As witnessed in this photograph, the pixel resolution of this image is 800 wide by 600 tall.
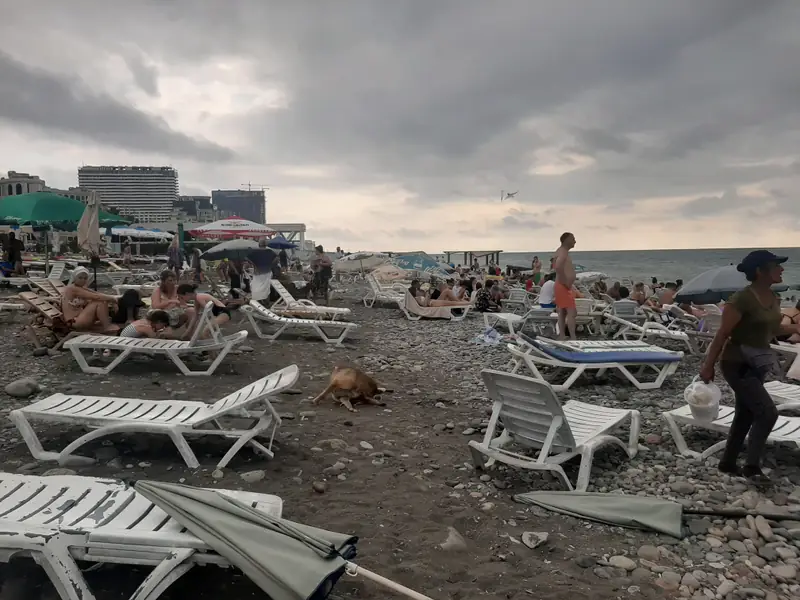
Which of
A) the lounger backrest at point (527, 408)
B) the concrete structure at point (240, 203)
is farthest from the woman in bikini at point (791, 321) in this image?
the concrete structure at point (240, 203)

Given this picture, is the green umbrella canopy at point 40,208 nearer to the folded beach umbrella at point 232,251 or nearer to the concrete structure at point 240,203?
the folded beach umbrella at point 232,251

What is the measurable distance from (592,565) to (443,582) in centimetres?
80

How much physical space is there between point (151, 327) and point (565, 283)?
5757 mm

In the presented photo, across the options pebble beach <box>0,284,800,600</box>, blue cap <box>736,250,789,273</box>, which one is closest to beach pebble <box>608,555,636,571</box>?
pebble beach <box>0,284,800,600</box>

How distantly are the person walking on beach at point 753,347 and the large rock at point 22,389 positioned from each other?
618 centimetres

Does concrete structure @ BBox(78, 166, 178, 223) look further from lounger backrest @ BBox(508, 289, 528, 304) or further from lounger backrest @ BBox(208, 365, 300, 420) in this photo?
lounger backrest @ BBox(208, 365, 300, 420)

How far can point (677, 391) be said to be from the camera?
A: 6.94 metres

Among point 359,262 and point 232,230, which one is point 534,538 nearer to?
point 232,230

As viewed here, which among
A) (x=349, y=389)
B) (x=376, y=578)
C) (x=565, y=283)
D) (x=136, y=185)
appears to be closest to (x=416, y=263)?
(x=565, y=283)

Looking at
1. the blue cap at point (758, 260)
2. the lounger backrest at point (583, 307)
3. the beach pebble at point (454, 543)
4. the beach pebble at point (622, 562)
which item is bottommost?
the beach pebble at point (622, 562)

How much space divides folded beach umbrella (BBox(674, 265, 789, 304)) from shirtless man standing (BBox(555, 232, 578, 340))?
8.48ft

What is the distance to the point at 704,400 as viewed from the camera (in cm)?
441

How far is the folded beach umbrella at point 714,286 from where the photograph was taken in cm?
945

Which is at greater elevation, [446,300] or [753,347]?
[753,347]
